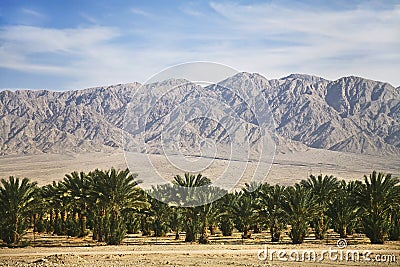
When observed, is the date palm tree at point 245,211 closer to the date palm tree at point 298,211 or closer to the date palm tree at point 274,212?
the date palm tree at point 274,212

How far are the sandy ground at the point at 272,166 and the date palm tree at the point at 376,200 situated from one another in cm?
7883

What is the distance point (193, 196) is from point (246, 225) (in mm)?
4971

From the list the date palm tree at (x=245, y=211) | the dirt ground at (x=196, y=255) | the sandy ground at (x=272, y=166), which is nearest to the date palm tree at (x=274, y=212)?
the date palm tree at (x=245, y=211)

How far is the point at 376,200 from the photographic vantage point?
1239 inches

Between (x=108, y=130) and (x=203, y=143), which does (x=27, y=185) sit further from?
(x=108, y=130)

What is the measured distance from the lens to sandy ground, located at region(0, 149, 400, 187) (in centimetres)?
12125

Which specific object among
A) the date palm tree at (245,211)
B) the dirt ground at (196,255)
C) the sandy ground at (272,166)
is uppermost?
the sandy ground at (272,166)

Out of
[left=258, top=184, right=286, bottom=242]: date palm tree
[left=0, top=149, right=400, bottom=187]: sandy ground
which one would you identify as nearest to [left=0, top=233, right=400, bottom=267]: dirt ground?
[left=258, top=184, right=286, bottom=242]: date palm tree

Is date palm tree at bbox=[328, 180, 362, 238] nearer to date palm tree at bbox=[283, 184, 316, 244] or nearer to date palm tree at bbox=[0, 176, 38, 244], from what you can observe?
date palm tree at bbox=[283, 184, 316, 244]

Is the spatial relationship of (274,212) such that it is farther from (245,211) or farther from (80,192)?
(80,192)

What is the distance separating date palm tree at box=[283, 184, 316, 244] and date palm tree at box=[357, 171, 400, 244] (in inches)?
130

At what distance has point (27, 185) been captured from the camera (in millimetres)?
30203

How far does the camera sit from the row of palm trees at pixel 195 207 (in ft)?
98.7

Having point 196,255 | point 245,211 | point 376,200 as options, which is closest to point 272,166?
point 245,211
